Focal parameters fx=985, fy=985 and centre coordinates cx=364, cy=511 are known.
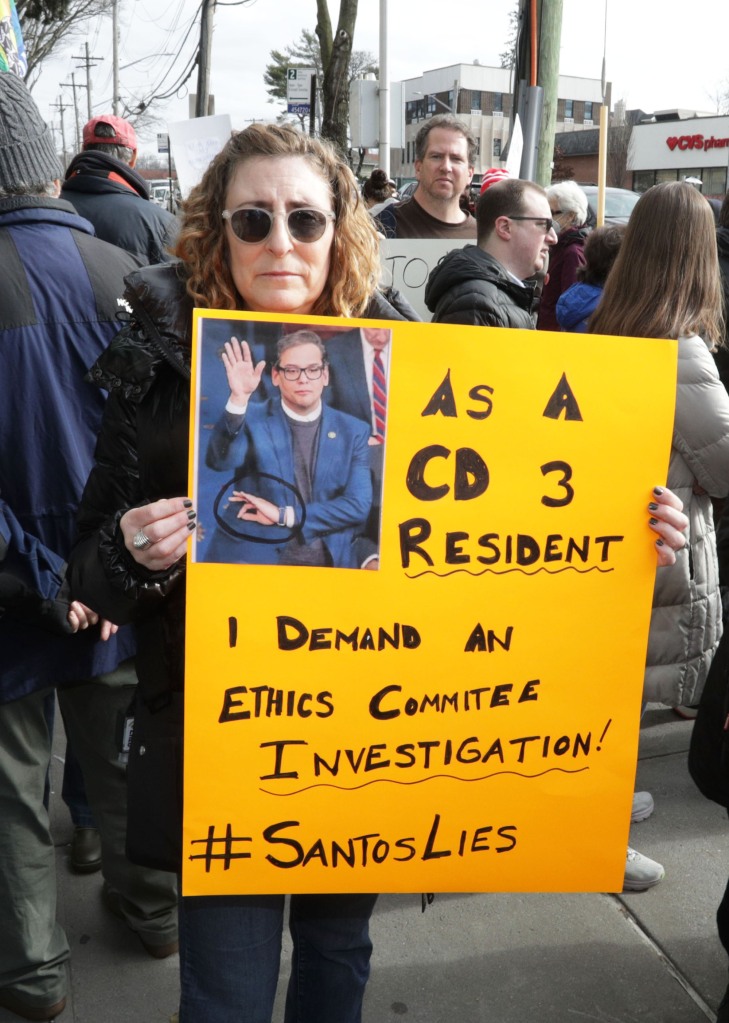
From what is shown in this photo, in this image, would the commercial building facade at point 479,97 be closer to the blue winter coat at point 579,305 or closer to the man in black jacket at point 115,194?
the man in black jacket at point 115,194

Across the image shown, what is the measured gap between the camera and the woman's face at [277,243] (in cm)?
162

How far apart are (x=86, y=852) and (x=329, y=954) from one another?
137cm

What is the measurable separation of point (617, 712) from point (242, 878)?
0.66 meters

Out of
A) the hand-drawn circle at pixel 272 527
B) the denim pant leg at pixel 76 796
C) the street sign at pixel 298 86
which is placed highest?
the street sign at pixel 298 86

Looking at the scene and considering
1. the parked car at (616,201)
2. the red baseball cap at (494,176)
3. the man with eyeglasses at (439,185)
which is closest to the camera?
the man with eyeglasses at (439,185)

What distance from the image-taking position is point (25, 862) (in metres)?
2.21

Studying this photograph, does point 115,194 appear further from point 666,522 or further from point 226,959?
point 226,959

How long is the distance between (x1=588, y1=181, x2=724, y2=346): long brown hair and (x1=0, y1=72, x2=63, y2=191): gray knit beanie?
4.71 feet

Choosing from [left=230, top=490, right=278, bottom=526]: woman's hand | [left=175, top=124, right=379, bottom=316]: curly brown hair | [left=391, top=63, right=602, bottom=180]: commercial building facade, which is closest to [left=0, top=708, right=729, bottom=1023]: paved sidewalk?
[left=230, top=490, right=278, bottom=526]: woman's hand

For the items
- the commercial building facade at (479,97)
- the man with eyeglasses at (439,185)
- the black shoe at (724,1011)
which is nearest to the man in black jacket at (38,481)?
the black shoe at (724,1011)

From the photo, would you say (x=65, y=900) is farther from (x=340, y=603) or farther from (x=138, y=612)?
(x=340, y=603)

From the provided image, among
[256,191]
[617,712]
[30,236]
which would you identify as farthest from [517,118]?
[617,712]

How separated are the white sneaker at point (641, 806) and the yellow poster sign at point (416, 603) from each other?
4.85 feet

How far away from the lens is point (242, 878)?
5.12ft
